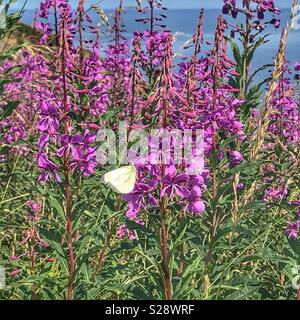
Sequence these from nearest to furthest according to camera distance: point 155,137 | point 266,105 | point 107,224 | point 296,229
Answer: point 155,137 < point 266,105 < point 296,229 < point 107,224

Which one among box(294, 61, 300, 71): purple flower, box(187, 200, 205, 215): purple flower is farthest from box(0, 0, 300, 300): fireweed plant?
box(294, 61, 300, 71): purple flower

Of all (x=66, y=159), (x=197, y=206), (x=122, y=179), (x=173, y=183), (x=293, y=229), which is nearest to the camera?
(x=122, y=179)

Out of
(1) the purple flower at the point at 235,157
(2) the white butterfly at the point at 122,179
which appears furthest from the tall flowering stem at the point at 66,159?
(1) the purple flower at the point at 235,157

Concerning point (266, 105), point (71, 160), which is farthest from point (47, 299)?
point (266, 105)

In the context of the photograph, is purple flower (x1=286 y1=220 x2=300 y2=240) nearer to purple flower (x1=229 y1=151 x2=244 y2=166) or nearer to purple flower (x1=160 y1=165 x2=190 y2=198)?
purple flower (x1=229 y1=151 x2=244 y2=166)

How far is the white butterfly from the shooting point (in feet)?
8.54

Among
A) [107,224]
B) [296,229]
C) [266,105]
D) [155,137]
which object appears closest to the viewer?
[155,137]

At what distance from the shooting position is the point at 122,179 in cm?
269

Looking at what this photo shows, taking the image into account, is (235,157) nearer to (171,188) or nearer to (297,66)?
(171,188)

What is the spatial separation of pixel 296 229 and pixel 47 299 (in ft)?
5.45

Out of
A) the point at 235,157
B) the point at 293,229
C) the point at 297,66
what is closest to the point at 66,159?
the point at 235,157

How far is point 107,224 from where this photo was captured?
446 cm

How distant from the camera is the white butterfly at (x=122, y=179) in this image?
2604mm
